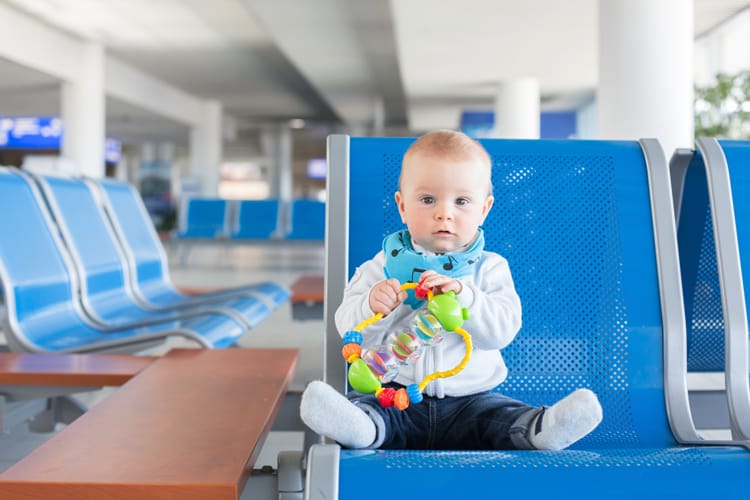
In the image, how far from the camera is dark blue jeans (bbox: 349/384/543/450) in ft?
4.72

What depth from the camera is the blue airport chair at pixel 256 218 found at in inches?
527

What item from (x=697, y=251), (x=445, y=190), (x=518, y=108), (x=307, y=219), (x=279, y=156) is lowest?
(x=697, y=251)

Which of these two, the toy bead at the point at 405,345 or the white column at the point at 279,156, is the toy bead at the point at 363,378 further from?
the white column at the point at 279,156

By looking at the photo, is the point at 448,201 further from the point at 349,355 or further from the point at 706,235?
the point at 706,235

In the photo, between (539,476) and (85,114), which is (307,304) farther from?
(85,114)

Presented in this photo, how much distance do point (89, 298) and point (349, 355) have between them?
8.34 feet

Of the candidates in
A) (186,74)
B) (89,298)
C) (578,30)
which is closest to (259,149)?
(186,74)

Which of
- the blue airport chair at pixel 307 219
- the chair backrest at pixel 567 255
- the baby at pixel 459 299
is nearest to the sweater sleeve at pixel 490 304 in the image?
the baby at pixel 459 299

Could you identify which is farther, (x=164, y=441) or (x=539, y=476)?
(x=164, y=441)

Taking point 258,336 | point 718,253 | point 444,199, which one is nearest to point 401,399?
point 444,199

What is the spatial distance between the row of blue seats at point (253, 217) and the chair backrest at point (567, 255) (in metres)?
11.4

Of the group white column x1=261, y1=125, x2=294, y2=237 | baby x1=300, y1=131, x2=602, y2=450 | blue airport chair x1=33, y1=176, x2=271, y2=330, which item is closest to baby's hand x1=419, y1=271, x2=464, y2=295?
baby x1=300, y1=131, x2=602, y2=450

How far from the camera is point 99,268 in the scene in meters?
3.76

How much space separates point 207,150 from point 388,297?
20.2m
